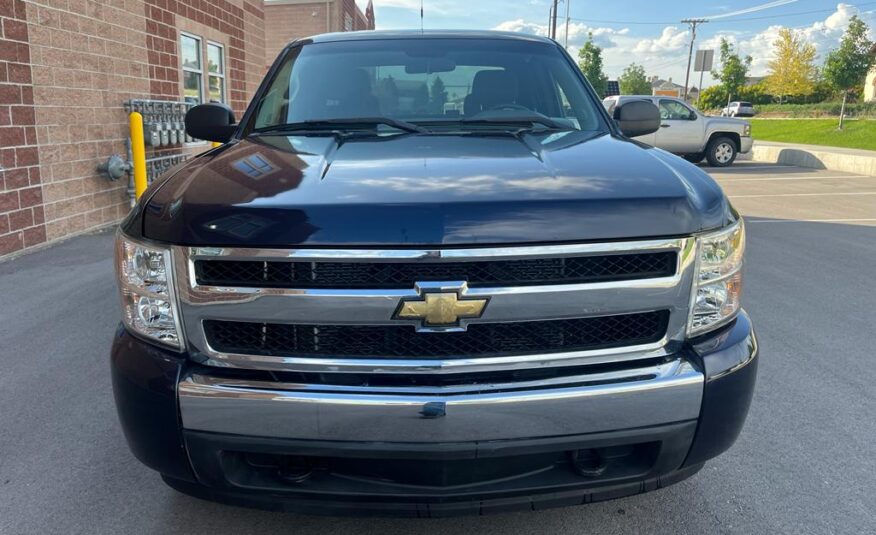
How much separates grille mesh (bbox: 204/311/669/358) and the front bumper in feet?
0.40

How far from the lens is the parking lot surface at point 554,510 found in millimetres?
2521

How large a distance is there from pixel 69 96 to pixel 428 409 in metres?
7.47

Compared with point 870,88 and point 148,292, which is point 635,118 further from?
point 870,88

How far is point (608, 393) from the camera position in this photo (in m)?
1.91

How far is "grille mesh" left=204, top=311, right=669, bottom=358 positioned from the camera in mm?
1929

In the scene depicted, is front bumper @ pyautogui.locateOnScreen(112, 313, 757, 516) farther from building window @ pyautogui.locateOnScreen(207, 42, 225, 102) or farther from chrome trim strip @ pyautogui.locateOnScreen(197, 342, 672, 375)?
building window @ pyautogui.locateOnScreen(207, 42, 225, 102)

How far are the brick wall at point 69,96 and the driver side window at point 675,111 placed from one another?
1258cm

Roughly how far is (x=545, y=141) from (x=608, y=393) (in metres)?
1.14

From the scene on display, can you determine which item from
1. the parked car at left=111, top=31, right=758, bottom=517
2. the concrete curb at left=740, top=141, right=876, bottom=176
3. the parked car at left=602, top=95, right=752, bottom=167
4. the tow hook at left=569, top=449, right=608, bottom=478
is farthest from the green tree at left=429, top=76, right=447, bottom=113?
the concrete curb at left=740, top=141, right=876, bottom=176

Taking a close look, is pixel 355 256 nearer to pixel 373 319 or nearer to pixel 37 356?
pixel 373 319

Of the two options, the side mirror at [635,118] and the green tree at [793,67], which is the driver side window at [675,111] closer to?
the side mirror at [635,118]

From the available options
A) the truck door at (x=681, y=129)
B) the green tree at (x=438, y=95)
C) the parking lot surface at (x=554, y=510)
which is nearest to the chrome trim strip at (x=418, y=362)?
the parking lot surface at (x=554, y=510)

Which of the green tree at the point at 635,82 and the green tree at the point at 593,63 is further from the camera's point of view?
the green tree at the point at 635,82

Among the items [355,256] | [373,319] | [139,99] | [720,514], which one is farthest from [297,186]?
[139,99]
